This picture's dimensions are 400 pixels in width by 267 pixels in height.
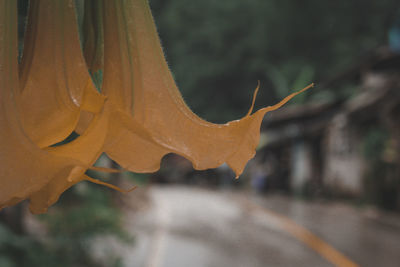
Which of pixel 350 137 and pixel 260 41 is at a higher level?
pixel 260 41

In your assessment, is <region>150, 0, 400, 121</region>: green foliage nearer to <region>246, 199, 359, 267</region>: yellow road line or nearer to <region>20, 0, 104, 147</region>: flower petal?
<region>246, 199, 359, 267</region>: yellow road line

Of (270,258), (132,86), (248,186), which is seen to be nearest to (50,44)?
(132,86)

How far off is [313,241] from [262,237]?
154 centimetres

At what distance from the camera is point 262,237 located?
12.8 meters

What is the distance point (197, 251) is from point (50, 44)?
35.4ft

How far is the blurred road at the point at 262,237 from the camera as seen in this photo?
984cm

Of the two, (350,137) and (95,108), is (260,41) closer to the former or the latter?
(350,137)

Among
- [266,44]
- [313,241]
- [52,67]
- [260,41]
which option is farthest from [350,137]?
[52,67]

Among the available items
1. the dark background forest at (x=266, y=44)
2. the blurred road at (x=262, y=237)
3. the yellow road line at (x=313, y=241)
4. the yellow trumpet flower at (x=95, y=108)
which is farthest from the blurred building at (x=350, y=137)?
the yellow trumpet flower at (x=95, y=108)

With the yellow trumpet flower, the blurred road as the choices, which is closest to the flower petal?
the yellow trumpet flower

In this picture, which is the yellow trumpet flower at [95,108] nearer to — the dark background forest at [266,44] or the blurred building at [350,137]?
the blurred building at [350,137]

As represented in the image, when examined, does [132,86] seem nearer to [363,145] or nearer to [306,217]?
[306,217]

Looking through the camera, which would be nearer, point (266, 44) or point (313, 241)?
point (313, 241)

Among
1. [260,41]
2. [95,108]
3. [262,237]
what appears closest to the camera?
[95,108]
